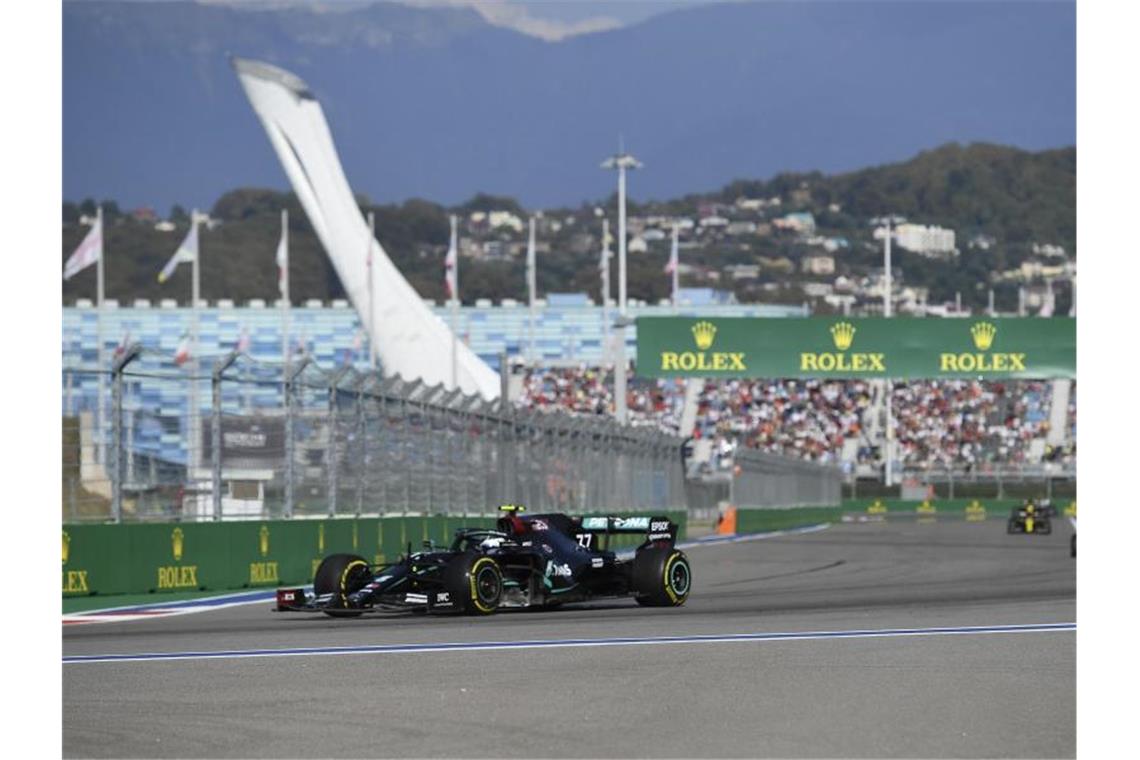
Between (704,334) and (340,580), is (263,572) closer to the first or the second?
(340,580)

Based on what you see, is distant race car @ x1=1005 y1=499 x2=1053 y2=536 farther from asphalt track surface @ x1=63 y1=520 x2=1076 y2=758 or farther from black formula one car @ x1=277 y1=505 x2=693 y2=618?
black formula one car @ x1=277 y1=505 x2=693 y2=618

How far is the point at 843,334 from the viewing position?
61906mm

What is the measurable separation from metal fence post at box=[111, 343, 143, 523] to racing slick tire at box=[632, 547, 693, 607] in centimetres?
528

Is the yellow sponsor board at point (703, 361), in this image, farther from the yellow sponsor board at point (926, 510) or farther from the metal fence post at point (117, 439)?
the metal fence post at point (117, 439)

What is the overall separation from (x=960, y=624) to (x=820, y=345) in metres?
45.3

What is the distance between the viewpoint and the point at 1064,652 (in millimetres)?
13750

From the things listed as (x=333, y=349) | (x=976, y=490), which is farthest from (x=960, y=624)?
(x=333, y=349)

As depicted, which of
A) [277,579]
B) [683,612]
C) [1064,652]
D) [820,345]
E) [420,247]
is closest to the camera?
[1064,652]

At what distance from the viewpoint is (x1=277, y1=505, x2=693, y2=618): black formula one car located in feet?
57.5

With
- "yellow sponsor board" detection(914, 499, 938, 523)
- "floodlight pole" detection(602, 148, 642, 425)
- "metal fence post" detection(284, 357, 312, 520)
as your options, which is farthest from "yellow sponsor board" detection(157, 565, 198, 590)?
"yellow sponsor board" detection(914, 499, 938, 523)

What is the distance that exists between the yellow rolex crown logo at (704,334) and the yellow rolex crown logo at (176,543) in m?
38.3

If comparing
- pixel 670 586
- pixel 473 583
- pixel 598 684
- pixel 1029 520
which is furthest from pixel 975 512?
pixel 598 684

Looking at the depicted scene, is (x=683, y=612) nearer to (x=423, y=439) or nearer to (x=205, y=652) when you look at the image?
(x=205, y=652)

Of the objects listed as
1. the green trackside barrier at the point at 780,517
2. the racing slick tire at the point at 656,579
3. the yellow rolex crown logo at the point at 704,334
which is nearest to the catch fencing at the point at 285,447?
the racing slick tire at the point at 656,579
